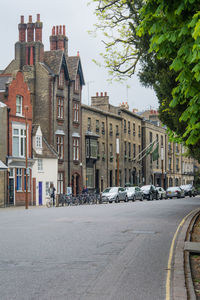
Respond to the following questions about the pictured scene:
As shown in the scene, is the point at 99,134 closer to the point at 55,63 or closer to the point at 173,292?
the point at 55,63

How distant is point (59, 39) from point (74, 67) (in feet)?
11.1

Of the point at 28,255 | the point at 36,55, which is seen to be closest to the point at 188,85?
the point at 28,255

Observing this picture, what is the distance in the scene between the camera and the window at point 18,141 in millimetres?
43719

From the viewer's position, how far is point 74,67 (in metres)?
56.2

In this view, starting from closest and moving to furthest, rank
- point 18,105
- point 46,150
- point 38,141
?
point 18,105, point 38,141, point 46,150

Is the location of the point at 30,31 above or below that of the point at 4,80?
above

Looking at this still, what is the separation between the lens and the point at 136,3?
22.2 metres

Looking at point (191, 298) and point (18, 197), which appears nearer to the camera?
point (191, 298)

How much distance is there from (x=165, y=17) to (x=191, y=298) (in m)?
4.69

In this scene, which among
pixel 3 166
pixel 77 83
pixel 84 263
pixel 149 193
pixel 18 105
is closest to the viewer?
pixel 84 263

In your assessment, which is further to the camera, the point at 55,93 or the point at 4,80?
the point at 55,93

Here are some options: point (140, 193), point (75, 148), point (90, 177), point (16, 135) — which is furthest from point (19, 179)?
point (90, 177)

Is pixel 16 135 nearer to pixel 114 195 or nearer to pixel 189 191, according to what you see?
pixel 114 195

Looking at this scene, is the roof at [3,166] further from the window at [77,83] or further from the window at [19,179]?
the window at [77,83]
